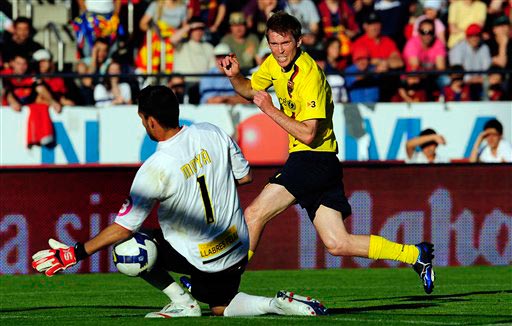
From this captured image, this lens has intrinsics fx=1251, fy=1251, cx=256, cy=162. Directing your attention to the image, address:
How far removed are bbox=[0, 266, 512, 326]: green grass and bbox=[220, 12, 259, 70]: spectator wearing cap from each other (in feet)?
12.4

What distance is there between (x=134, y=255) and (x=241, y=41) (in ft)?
32.3

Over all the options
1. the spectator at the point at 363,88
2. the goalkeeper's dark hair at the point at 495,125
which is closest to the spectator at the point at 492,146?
the goalkeeper's dark hair at the point at 495,125

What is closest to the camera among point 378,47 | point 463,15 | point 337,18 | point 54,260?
point 54,260

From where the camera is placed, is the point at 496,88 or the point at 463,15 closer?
the point at 496,88

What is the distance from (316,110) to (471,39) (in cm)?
903

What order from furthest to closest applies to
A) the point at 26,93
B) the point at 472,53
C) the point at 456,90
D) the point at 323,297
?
the point at 472,53 → the point at 456,90 → the point at 26,93 → the point at 323,297

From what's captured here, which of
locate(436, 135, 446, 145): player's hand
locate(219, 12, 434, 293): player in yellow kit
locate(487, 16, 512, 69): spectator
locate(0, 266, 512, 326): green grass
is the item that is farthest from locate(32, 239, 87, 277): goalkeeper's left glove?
locate(487, 16, 512, 69): spectator

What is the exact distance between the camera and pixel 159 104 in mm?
7785

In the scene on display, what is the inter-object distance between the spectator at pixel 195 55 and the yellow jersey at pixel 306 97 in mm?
7296

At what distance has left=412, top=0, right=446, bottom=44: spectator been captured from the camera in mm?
17875

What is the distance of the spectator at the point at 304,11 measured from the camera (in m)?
17.9

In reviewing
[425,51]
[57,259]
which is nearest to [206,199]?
[57,259]

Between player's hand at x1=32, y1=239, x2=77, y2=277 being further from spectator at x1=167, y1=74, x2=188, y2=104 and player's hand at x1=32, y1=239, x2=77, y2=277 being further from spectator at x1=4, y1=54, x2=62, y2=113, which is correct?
spectator at x1=167, y1=74, x2=188, y2=104

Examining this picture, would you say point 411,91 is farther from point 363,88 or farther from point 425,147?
point 425,147
